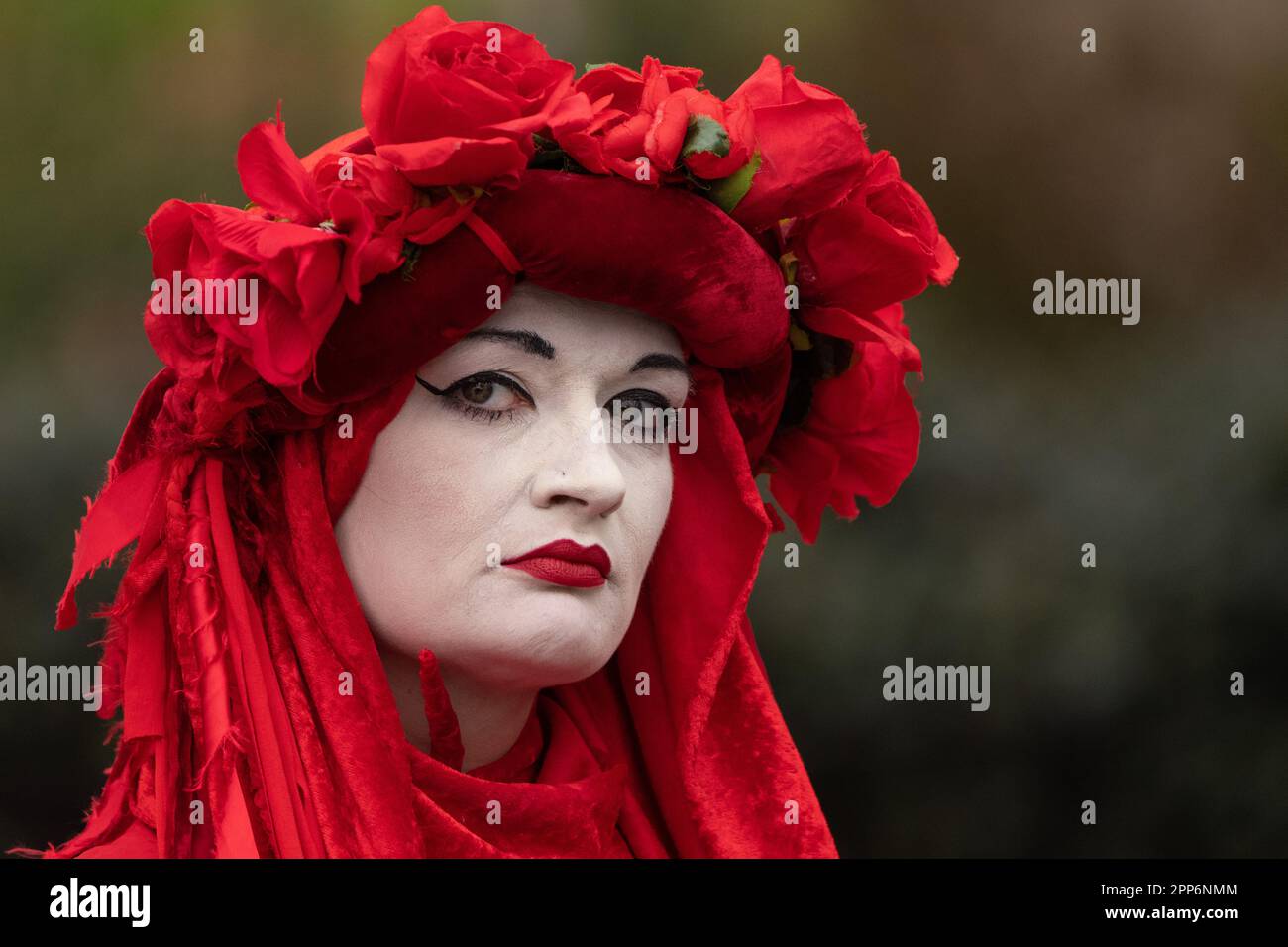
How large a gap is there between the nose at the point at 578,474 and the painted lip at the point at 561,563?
4 cm

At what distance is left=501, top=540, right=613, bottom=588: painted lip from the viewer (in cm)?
162

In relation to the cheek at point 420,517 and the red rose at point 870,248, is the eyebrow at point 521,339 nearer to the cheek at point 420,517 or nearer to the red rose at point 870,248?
the cheek at point 420,517

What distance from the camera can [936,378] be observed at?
2617mm

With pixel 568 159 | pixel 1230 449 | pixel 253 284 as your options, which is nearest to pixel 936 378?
pixel 1230 449

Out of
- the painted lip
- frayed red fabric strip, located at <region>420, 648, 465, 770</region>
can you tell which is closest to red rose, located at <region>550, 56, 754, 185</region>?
the painted lip

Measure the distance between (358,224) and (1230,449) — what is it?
152 cm

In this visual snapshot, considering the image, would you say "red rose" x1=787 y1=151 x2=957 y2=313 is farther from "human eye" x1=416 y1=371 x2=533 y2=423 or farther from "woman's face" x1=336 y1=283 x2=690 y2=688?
"human eye" x1=416 y1=371 x2=533 y2=423

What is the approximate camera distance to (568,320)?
5.42 feet

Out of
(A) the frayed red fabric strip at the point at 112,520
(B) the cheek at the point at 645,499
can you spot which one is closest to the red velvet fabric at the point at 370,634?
(A) the frayed red fabric strip at the point at 112,520

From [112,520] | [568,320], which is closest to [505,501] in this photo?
[568,320]

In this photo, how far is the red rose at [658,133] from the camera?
1.60 meters

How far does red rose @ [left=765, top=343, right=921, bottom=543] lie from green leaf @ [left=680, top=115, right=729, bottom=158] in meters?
0.36

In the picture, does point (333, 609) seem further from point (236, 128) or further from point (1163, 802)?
point (1163, 802)

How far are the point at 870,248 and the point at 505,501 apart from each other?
462 mm
